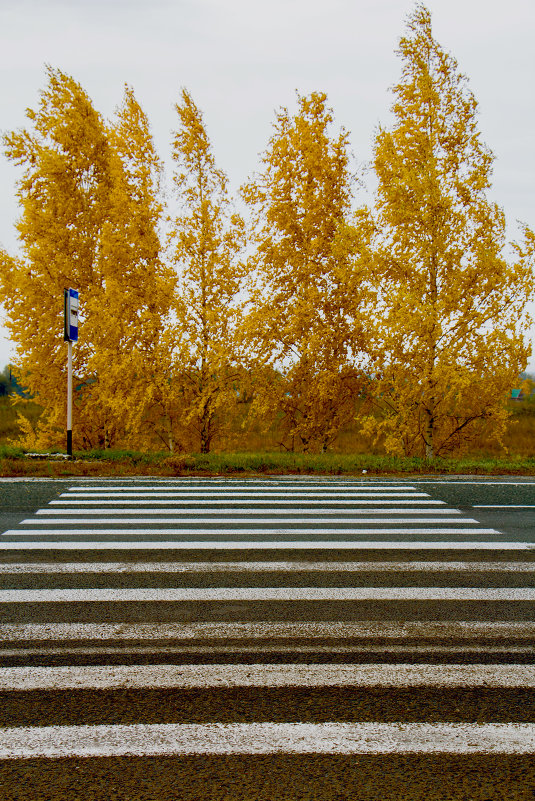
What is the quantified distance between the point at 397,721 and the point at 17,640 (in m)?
2.66

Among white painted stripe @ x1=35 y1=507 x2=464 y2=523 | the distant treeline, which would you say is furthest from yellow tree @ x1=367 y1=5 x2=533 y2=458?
white painted stripe @ x1=35 y1=507 x2=464 y2=523

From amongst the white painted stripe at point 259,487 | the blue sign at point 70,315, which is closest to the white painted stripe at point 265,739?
the white painted stripe at point 259,487

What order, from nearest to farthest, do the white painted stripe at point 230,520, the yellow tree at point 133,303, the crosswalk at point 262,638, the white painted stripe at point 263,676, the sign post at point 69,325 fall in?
the crosswalk at point 262,638
the white painted stripe at point 263,676
the white painted stripe at point 230,520
the sign post at point 69,325
the yellow tree at point 133,303

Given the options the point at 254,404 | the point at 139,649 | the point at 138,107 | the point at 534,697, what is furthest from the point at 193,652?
the point at 138,107

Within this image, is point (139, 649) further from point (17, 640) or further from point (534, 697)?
point (534, 697)

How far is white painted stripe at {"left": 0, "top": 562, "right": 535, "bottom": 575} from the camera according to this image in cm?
631

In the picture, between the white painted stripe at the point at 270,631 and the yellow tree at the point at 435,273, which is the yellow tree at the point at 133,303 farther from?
the white painted stripe at the point at 270,631

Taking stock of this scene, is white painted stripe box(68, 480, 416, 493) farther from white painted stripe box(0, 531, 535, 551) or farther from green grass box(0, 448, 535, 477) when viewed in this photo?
white painted stripe box(0, 531, 535, 551)

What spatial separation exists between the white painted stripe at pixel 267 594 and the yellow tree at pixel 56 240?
15.3 m

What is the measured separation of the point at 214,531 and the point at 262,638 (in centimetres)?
333

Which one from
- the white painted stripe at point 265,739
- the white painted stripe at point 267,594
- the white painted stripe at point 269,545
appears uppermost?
the white painted stripe at point 269,545

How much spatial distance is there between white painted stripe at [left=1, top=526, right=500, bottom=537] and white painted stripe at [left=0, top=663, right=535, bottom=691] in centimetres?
359

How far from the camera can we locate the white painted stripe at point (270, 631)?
4.68 m

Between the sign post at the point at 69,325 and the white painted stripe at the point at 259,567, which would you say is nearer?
the white painted stripe at the point at 259,567
